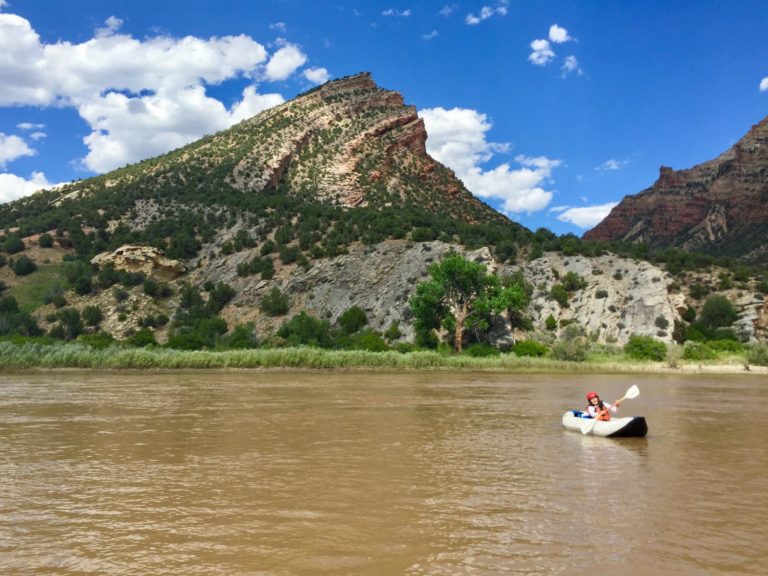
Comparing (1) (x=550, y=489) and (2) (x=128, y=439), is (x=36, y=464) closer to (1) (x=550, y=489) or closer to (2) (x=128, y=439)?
(2) (x=128, y=439)

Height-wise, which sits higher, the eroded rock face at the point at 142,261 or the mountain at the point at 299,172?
the mountain at the point at 299,172

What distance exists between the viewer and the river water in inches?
285

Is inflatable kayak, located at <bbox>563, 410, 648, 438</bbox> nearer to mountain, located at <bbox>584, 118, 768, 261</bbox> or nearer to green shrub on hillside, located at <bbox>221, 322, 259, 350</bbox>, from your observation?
green shrub on hillside, located at <bbox>221, 322, 259, 350</bbox>

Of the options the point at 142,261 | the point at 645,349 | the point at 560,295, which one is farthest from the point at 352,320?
the point at 142,261

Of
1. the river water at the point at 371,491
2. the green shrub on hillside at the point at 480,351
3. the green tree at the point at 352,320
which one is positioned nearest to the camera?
the river water at the point at 371,491

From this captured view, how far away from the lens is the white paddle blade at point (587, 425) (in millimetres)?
16828

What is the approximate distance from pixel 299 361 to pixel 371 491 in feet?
106

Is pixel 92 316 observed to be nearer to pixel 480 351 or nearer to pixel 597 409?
pixel 480 351

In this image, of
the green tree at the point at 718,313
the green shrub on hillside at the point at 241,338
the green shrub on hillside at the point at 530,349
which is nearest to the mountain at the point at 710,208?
the green tree at the point at 718,313

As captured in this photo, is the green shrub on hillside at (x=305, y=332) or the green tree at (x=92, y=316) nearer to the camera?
the green shrub on hillside at (x=305, y=332)

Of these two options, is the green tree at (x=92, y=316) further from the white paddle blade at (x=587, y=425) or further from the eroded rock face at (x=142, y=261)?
the white paddle blade at (x=587, y=425)

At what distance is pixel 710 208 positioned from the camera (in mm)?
142250

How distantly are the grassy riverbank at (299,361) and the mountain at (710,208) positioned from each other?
71664 millimetres

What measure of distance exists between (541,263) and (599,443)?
52344 mm
